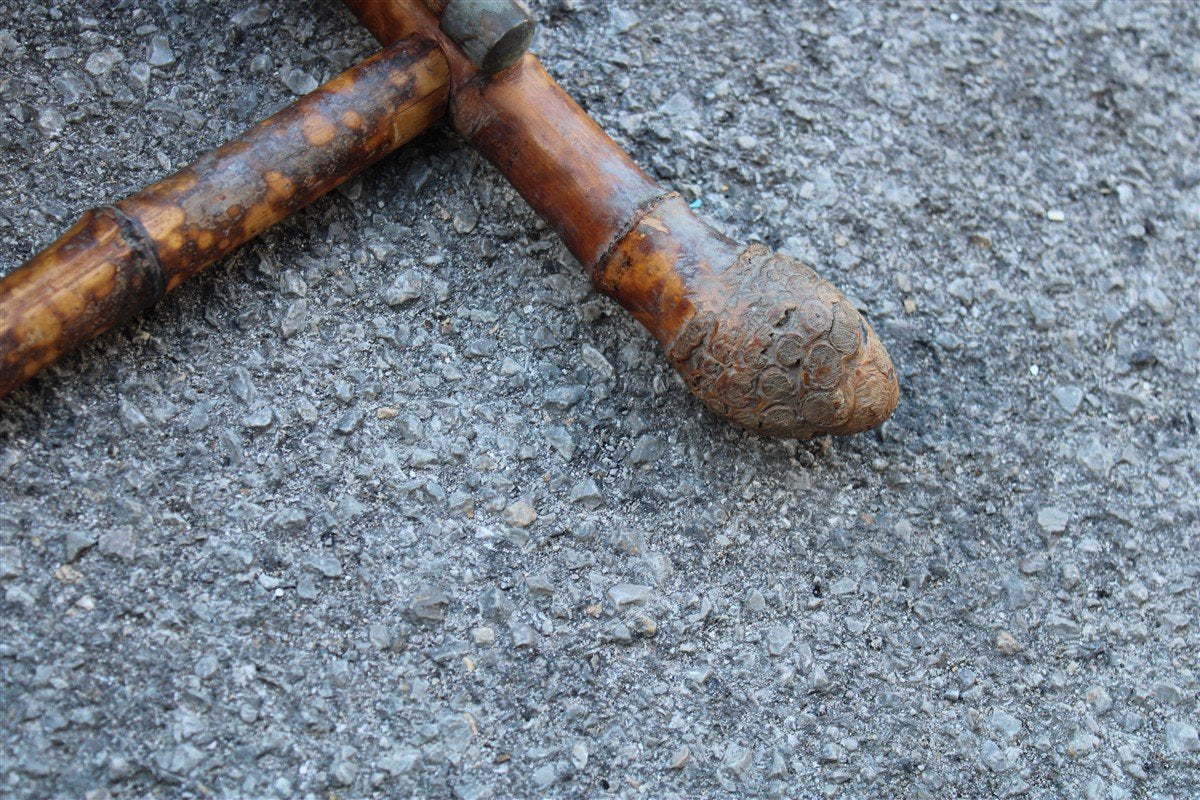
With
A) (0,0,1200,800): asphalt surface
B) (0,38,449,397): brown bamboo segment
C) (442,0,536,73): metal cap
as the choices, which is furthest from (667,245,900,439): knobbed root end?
(0,38,449,397): brown bamboo segment

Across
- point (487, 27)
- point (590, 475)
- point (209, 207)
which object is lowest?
point (590, 475)

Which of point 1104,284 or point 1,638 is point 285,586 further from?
point 1104,284

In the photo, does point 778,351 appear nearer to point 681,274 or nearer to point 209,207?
point 681,274

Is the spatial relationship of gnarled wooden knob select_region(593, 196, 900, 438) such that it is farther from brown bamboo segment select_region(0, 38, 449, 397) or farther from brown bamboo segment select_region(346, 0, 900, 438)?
brown bamboo segment select_region(0, 38, 449, 397)

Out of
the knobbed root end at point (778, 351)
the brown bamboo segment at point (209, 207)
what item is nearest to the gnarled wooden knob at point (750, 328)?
the knobbed root end at point (778, 351)

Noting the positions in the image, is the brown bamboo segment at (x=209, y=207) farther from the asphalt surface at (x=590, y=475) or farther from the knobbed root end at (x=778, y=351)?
the knobbed root end at (x=778, y=351)

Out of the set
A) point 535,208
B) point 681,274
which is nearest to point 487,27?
point 535,208

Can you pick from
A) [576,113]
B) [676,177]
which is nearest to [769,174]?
[676,177]
